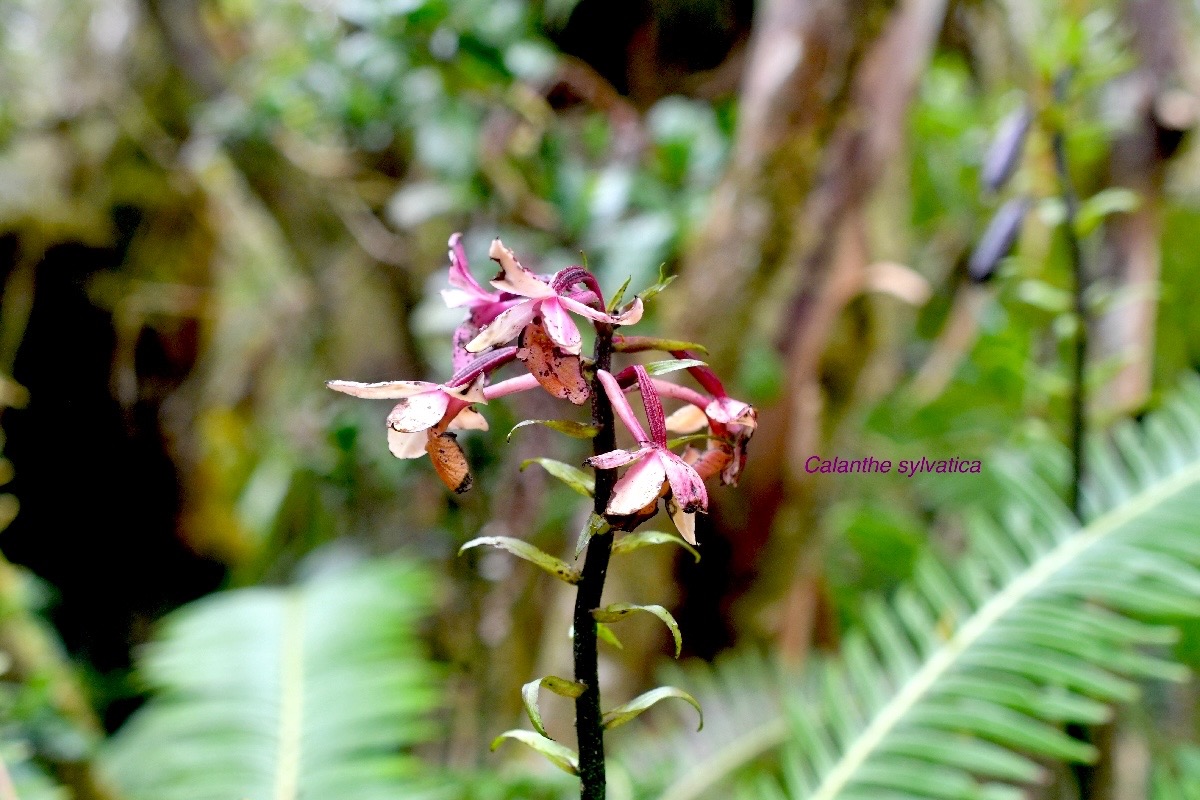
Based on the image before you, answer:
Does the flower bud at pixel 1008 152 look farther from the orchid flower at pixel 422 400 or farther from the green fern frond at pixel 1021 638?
the orchid flower at pixel 422 400

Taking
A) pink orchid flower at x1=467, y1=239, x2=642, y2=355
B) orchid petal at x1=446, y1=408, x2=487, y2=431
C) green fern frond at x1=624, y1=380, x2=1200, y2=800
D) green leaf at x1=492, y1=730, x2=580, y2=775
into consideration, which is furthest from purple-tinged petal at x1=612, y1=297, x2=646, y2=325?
green fern frond at x1=624, y1=380, x2=1200, y2=800

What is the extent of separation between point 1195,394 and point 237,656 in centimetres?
142

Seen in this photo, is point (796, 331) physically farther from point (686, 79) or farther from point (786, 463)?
point (686, 79)

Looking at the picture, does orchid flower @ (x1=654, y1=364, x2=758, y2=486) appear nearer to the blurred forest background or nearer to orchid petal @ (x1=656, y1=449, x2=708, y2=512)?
orchid petal @ (x1=656, y1=449, x2=708, y2=512)

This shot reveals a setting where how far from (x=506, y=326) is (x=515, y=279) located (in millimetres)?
24

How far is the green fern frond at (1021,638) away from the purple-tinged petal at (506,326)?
698 millimetres

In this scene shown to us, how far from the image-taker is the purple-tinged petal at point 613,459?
0.37 m

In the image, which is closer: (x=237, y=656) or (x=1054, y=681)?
(x=1054, y=681)

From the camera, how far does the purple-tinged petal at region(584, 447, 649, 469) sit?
37 cm

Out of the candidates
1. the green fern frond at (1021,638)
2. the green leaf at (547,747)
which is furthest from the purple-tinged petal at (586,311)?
the green fern frond at (1021,638)

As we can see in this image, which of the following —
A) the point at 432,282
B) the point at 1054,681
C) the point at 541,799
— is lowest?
the point at 541,799

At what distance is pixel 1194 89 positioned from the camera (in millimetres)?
1677

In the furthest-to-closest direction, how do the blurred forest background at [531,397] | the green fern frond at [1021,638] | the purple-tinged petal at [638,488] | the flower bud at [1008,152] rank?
the blurred forest background at [531,397], the flower bud at [1008,152], the green fern frond at [1021,638], the purple-tinged petal at [638,488]

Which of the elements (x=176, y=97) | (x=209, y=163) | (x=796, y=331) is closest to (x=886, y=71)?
(x=796, y=331)
